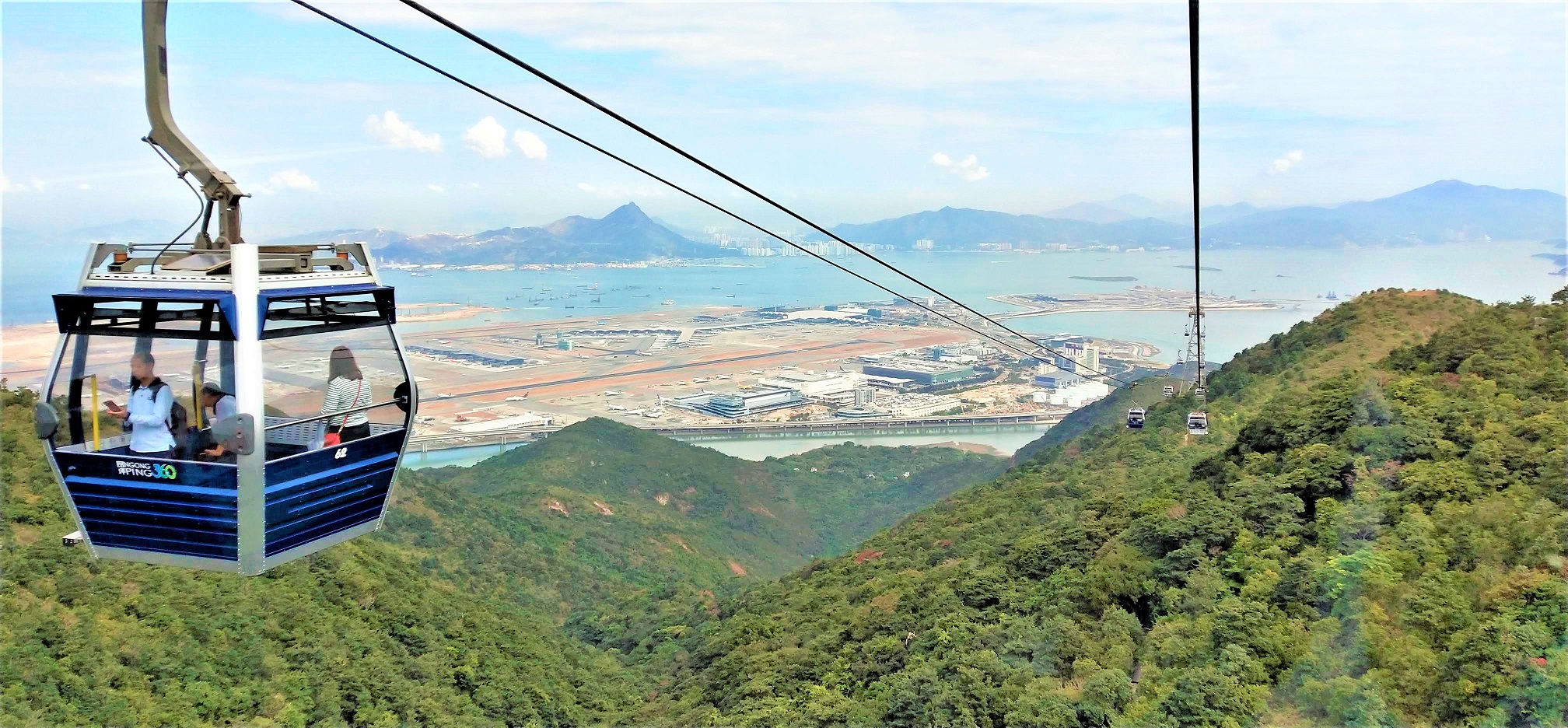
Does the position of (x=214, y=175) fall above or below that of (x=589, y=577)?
above

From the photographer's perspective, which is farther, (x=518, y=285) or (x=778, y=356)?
(x=518, y=285)

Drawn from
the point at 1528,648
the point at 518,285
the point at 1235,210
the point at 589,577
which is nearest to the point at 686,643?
the point at 589,577

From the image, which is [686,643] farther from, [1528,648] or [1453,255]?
[1453,255]

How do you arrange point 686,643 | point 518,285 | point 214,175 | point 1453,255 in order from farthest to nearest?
point 518,285 → point 1453,255 → point 686,643 → point 214,175

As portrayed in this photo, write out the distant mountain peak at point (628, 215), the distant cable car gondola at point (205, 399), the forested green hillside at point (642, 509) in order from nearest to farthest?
the distant cable car gondola at point (205, 399) < the forested green hillside at point (642, 509) < the distant mountain peak at point (628, 215)

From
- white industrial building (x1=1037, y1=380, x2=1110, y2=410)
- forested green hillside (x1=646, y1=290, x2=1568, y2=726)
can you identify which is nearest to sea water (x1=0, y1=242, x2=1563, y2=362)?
white industrial building (x1=1037, y1=380, x2=1110, y2=410)

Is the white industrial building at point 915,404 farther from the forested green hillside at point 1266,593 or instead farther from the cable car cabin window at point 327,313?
the cable car cabin window at point 327,313

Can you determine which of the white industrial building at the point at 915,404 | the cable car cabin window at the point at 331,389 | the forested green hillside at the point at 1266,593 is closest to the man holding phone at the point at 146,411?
the cable car cabin window at the point at 331,389
